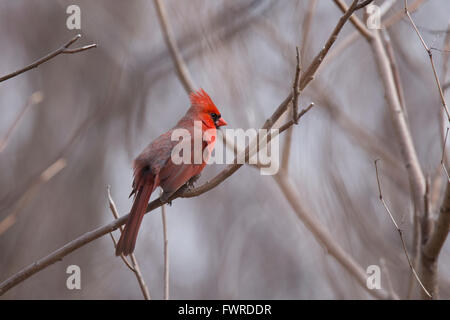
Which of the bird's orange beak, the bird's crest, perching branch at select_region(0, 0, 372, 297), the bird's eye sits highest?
the bird's crest

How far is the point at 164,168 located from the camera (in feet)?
9.91

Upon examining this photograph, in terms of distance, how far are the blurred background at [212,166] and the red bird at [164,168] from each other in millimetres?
226

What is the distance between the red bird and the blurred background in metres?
0.23

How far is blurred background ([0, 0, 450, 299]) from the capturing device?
12.5ft

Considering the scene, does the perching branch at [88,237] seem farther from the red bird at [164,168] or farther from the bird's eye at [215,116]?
the bird's eye at [215,116]

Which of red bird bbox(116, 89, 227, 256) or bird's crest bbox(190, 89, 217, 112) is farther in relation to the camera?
bird's crest bbox(190, 89, 217, 112)

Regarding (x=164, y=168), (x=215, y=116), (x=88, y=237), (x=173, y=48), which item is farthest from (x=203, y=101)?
(x=88, y=237)

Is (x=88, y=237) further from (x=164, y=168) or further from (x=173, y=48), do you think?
(x=173, y=48)

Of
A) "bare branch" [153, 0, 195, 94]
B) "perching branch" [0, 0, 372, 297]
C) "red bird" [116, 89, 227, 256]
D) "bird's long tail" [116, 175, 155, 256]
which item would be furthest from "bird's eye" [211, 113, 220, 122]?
"perching branch" [0, 0, 372, 297]

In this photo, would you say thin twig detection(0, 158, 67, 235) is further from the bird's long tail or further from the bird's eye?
the bird's eye

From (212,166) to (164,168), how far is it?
2.27m

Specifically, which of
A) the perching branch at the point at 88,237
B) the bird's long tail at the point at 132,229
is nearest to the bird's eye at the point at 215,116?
the bird's long tail at the point at 132,229
